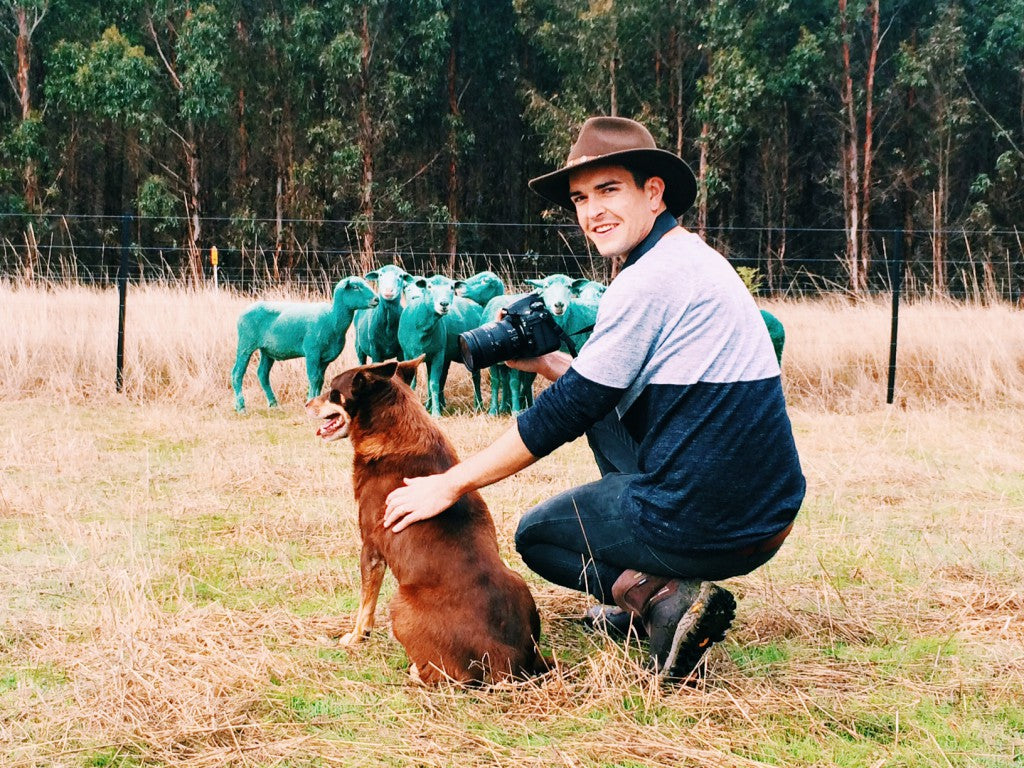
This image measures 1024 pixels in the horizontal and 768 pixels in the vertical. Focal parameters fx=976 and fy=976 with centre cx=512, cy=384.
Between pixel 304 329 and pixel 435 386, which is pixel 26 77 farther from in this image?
pixel 435 386

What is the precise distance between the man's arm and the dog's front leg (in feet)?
1.01

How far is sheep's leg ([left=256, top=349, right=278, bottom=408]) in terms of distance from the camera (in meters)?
10.2

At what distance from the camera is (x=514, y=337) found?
3.40 m

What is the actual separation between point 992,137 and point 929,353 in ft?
67.6

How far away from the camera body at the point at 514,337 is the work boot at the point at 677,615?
0.85m

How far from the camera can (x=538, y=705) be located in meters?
2.99

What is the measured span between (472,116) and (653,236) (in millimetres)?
28960

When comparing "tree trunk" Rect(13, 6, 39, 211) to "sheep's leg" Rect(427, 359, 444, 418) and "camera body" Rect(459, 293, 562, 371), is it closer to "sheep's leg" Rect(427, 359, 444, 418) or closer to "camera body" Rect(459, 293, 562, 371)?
"sheep's leg" Rect(427, 359, 444, 418)

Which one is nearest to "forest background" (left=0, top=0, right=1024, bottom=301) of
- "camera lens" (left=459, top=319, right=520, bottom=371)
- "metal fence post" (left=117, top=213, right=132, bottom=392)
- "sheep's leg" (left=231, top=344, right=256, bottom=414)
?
"metal fence post" (left=117, top=213, right=132, bottom=392)

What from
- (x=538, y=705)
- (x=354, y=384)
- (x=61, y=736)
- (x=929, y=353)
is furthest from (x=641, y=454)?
(x=929, y=353)

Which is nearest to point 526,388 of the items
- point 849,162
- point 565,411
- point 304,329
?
point 304,329

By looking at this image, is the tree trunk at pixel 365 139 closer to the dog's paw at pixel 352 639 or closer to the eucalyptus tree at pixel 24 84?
the eucalyptus tree at pixel 24 84

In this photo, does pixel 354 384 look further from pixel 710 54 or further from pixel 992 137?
pixel 992 137

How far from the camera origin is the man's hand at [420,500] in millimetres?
3102
